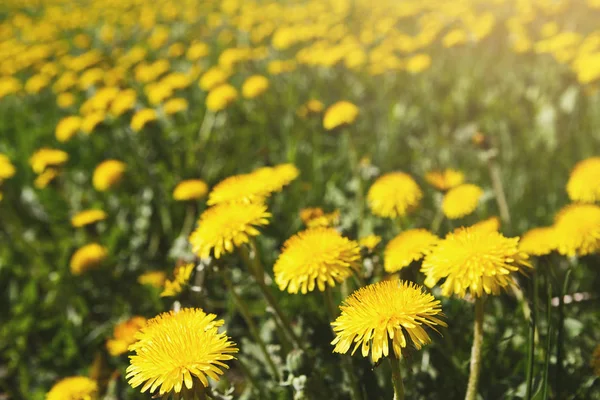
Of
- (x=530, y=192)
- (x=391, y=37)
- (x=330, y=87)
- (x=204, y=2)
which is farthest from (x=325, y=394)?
(x=204, y=2)

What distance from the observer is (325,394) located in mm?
1529

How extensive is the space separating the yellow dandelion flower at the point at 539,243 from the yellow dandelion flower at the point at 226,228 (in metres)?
0.78

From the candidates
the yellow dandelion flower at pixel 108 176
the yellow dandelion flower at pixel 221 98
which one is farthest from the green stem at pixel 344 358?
the yellow dandelion flower at pixel 221 98

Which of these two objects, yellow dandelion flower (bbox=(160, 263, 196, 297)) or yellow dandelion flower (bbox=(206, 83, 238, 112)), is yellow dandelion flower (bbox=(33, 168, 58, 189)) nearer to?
yellow dandelion flower (bbox=(206, 83, 238, 112))

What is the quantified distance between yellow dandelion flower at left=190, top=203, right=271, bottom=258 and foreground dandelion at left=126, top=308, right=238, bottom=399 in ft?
1.09

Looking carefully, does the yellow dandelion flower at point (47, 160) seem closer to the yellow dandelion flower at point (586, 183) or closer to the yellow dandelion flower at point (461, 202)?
the yellow dandelion flower at point (461, 202)

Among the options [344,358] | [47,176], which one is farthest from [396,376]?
[47,176]

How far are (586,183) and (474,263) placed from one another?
3.26ft

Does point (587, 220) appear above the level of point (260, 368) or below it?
above

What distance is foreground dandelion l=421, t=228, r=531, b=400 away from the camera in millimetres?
1143

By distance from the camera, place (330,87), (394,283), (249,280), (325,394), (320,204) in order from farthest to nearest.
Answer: (330,87) < (320,204) < (249,280) < (325,394) < (394,283)

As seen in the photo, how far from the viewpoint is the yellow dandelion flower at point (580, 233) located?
1.56 meters

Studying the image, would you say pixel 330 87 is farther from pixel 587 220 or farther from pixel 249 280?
pixel 587 220

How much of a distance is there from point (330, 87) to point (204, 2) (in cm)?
390
